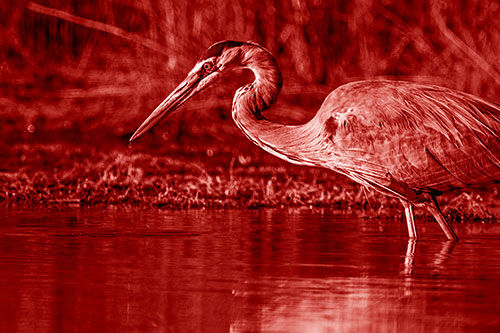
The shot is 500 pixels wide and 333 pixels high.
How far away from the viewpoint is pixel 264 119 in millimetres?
9906

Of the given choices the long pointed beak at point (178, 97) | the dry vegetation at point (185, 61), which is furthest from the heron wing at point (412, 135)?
the dry vegetation at point (185, 61)

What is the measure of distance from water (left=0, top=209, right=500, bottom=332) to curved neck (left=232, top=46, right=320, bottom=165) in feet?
2.03

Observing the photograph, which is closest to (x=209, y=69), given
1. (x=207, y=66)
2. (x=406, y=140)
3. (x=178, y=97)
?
(x=207, y=66)

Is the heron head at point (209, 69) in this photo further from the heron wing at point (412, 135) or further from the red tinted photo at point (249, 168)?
the heron wing at point (412, 135)

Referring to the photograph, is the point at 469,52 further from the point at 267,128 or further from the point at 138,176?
the point at 267,128

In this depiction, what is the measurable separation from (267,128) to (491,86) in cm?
708

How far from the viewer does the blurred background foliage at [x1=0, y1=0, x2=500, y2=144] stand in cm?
1625

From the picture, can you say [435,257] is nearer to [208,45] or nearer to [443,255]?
[443,255]

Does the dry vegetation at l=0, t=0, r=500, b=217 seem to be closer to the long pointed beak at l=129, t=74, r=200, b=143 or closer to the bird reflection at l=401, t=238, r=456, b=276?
the long pointed beak at l=129, t=74, r=200, b=143

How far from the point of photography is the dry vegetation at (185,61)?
1555 cm

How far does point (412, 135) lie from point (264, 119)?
3.88 ft

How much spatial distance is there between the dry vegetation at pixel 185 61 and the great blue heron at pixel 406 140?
4.46 m

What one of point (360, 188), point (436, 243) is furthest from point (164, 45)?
point (436, 243)

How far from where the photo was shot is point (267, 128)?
9750 millimetres
